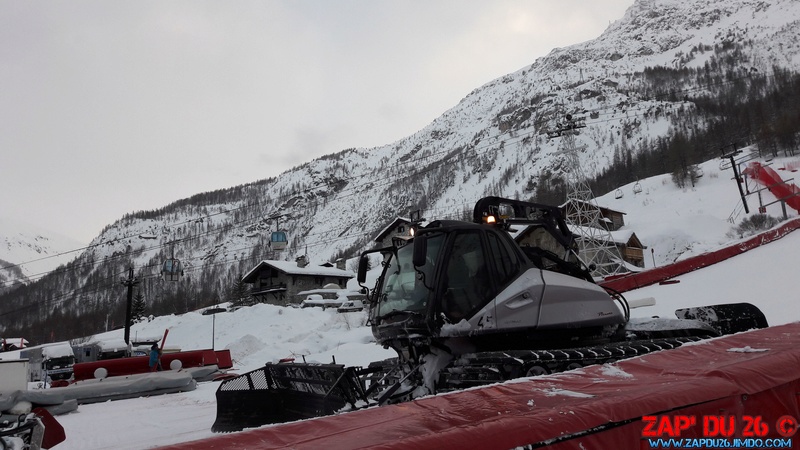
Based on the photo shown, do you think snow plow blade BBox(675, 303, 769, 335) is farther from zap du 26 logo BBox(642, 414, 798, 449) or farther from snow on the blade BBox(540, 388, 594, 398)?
snow on the blade BBox(540, 388, 594, 398)

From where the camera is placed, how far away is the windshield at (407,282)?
6.21 m

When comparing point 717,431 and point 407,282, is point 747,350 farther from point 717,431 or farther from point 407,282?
point 407,282

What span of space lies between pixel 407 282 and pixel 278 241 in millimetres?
45557

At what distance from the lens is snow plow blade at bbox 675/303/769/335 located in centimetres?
750

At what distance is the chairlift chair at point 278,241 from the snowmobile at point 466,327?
140 feet

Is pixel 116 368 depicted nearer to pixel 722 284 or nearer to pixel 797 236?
pixel 722 284

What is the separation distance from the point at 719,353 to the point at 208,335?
36.7 meters

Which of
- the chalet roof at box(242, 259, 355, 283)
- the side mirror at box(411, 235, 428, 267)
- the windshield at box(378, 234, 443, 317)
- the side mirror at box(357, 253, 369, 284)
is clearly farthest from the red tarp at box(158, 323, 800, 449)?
the chalet roof at box(242, 259, 355, 283)

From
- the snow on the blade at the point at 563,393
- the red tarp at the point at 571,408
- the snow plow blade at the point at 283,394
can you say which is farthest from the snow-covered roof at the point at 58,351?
the snow on the blade at the point at 563,393

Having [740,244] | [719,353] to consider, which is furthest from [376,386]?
[740,244]

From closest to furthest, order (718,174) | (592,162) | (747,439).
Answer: (747,439) → (718,174) → (592,162)

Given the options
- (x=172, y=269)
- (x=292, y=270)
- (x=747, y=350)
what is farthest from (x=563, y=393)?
(x=292, y=270)

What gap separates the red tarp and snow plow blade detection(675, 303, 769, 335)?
414 cm

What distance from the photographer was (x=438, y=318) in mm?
5957
